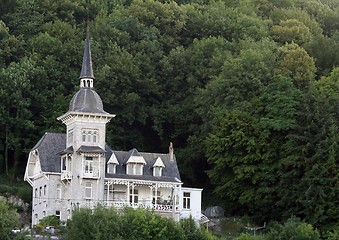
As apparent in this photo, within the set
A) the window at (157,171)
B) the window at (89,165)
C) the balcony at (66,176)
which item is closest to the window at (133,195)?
the window at (157,171)

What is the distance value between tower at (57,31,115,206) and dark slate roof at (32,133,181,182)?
65 cm

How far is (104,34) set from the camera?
325 ft

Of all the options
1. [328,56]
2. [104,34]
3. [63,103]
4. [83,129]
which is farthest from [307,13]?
[83,129]

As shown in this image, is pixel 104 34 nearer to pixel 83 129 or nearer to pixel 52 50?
pixel 52 50

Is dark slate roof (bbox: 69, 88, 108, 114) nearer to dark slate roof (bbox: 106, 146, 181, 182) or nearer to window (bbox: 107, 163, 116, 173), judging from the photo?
dark slate roof (bbox: 106, 146, 181, 182)

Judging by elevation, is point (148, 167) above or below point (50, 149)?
below

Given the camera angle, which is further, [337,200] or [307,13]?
[307,13]

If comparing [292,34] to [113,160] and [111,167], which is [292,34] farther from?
[111,167]

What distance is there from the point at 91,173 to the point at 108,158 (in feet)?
8.35

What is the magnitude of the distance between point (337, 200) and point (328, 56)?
23304mm

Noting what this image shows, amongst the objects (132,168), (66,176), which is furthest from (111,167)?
(66,176)

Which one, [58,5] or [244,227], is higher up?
[58,5]

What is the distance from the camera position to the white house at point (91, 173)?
7894 cm

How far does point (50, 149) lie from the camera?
8181cm
